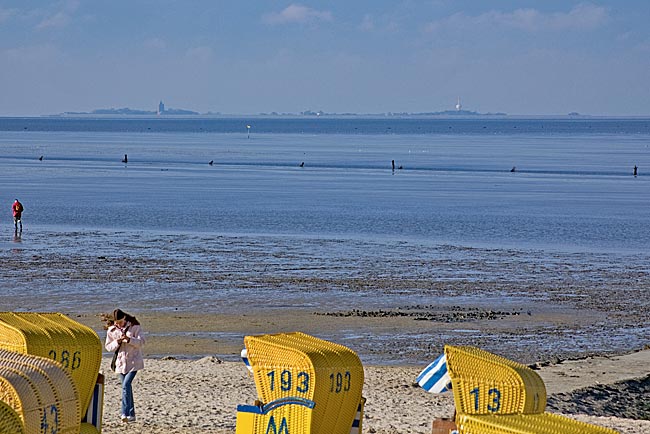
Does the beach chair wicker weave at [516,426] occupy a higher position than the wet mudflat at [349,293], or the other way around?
the beach chair wicker weave at [516,426]

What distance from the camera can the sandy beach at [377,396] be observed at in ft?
48.9

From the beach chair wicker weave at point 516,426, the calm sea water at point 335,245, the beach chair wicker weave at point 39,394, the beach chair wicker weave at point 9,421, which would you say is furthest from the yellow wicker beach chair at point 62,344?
the calm sea water at point 335,245

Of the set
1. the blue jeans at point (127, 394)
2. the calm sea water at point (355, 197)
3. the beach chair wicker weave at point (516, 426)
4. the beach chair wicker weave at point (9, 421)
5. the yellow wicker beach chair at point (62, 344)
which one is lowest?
the calm sea water at point (355, 197)

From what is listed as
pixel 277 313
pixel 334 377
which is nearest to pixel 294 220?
pixel 277 313

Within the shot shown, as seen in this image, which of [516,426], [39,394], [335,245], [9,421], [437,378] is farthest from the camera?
[335,245]

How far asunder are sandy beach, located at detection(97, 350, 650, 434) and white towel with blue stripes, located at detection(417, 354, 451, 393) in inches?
149

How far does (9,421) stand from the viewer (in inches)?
270

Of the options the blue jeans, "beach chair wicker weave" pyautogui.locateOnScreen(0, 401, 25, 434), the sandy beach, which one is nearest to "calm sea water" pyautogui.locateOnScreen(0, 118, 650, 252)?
the sandy beach

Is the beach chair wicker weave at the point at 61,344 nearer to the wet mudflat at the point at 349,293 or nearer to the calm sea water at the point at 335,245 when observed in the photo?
the wet mudflat at the point at 349,293

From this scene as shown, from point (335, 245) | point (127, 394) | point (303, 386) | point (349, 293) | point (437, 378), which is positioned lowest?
point (335, 245)

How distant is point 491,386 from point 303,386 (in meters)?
1.85

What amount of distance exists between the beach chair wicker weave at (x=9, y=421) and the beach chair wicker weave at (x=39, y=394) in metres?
0.33

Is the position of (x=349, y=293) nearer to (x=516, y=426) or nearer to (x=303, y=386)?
(x=303, y=386)

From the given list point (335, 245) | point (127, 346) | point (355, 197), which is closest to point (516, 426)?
point (127, 346)
